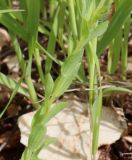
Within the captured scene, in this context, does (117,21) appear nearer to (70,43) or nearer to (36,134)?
(70,43)

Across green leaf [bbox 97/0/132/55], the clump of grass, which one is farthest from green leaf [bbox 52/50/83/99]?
green leaf [bbox 97/0/132/55]

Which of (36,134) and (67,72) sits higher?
(67,72)

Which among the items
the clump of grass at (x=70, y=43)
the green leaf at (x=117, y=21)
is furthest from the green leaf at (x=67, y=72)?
the green leaf at (x=117, y=21)

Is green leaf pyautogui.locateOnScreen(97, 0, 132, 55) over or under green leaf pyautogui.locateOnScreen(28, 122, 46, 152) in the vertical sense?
over

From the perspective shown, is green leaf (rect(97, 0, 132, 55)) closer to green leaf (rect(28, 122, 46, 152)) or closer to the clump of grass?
the clump of grass

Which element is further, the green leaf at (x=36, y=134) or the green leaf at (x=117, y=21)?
the green leaf at (x=117, y=21)

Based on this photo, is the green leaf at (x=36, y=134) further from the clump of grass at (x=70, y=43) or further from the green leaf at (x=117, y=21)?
the green leaf at (x=117, y=21)

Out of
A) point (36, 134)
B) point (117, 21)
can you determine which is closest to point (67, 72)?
point (36, 134)

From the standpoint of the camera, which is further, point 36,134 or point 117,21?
point 117,21

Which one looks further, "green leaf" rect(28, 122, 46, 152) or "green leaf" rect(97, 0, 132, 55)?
"green leaf" rect(97, 0, 132, 55)

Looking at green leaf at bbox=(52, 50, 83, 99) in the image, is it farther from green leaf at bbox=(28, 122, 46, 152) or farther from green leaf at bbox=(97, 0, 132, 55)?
green leaf at bbox=(97, 0, 132, 55)

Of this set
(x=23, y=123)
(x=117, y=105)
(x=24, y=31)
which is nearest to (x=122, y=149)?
(x=117, y=105)
